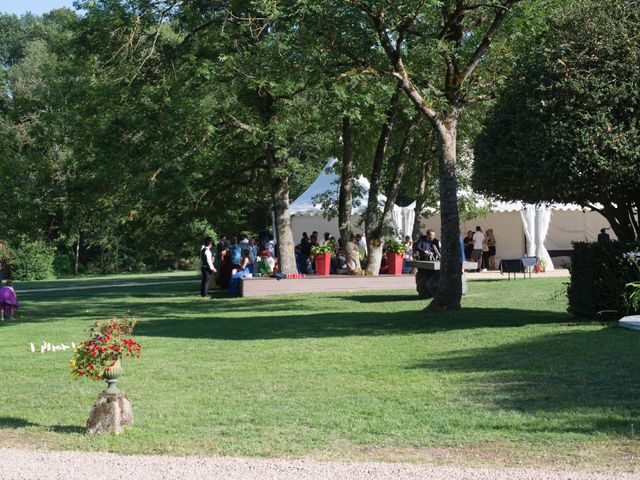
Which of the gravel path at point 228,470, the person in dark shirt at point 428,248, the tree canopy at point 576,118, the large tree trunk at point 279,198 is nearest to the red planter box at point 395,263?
the person in dark shirt at point 428,248

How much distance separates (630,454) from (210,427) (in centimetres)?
366

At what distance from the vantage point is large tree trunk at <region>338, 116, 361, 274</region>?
27688mm

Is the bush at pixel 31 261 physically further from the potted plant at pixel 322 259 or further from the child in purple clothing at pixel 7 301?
the child in purple clothing at pixel 7 301

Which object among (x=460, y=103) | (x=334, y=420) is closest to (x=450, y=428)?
(x=334, y=420)

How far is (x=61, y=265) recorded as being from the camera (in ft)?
168

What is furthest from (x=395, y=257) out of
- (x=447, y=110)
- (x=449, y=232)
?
(x=449, y=232)

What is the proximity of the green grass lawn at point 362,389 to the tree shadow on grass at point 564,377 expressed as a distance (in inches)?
A: 0.9

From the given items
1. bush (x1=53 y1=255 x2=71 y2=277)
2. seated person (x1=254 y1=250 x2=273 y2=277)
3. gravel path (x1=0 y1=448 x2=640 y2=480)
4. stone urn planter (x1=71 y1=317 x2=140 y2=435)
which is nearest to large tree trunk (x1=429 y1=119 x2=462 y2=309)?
stone urn planter (x1=71 y1=317 x2=140 y2=435)

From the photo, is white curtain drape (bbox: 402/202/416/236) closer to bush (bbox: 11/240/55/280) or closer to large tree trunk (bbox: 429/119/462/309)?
large tree trunk (bbox: 429/119/462/309)

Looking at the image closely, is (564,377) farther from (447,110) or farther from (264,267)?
(264,267)

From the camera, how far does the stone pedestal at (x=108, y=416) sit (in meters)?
8.27

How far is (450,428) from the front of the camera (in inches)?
321

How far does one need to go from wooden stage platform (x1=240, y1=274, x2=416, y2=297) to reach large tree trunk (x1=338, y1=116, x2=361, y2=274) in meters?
1.70

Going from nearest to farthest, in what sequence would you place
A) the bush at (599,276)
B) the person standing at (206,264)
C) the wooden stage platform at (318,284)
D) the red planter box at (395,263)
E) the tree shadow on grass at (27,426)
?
1. the tree shadow on grass at (27,426)
2. the bush at (599,276)
3. the wooden stage platform at (318,284)
4. the person standing at (206,264)
5. the red planter box at (395,263)
